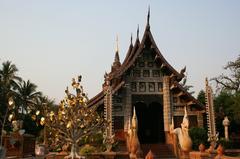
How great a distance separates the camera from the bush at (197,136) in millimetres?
20094

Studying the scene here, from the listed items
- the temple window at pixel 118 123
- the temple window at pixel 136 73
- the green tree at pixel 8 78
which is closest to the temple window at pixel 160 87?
the temple window at pixel 136 73

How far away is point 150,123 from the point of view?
25891mm

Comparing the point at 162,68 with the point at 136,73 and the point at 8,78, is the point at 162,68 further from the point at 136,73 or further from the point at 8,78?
the point at 8,78

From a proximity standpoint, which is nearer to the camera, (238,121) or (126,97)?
(126,97)

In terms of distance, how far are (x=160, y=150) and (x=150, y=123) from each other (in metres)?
5.23

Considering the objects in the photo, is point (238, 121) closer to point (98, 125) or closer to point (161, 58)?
point (161, 58)

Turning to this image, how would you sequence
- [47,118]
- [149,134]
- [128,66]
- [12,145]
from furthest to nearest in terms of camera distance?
[149,134], [128,66], [12,145], [47,118]

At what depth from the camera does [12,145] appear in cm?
1612

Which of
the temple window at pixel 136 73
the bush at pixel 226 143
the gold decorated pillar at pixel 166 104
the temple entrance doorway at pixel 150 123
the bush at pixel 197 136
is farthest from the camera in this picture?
the temple entrance doorway at pixel 150 123

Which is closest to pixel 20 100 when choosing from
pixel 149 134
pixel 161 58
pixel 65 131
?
pixel 149 134

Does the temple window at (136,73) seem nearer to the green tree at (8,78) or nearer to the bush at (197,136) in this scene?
the bush at (197,136)

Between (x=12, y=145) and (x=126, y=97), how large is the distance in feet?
27.5

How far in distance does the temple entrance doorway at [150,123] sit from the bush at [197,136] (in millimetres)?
3637

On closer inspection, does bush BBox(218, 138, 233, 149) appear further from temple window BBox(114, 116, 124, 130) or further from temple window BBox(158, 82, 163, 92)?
temple window BBox(114, 116, 124, 130)
